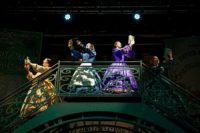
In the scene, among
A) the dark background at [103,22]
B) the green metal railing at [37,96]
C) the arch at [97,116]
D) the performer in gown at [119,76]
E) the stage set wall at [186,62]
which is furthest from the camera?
the dark background at [103,22]

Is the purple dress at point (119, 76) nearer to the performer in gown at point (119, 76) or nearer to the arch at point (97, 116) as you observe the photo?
the performer in gown at point (119, 76)

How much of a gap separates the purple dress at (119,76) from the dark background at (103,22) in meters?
2.09

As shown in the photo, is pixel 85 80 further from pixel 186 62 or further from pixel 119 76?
pixel 186 62

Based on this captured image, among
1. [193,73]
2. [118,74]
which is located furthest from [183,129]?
[193,73]

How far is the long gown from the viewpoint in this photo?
32.7ft

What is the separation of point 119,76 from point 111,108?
1076 millimetres

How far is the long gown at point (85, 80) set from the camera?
393 inches

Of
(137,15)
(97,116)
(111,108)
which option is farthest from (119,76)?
(137,15)

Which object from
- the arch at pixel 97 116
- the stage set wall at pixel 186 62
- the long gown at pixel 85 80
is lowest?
the arch at pixel 97 116

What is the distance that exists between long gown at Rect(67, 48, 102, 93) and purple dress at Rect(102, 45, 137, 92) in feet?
0.66

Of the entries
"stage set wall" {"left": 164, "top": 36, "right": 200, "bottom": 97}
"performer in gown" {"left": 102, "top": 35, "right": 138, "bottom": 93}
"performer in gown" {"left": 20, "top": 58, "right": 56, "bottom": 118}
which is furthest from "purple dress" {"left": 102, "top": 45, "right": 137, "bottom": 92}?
"stage set wall" {"left": 164, "top": 36, "right": 200, "bottom": 97}

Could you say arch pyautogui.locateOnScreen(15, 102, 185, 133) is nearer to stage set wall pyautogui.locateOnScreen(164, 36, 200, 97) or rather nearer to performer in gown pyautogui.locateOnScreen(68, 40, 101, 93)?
performer in gown pyautogui.locateOnScreen(68, 40, 101, 93)

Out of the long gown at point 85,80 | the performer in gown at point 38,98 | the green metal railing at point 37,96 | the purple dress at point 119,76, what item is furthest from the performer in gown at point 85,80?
the performer in gown at point 38,98

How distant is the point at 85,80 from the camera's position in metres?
10.3
